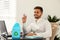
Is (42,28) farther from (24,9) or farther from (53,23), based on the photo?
(24,9)

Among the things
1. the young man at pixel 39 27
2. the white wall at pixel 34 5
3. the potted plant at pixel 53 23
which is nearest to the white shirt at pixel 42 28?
the young man at pixel 39 27

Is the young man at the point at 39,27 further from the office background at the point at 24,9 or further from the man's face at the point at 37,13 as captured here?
the office background at the point at 24,9

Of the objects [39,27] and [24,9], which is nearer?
[39,27]

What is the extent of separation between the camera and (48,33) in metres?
2.11

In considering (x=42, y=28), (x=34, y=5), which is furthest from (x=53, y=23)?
(x=34, y=5)

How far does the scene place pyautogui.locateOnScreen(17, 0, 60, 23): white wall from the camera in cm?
236

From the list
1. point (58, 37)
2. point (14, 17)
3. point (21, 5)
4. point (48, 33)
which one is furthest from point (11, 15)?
point (58, 37)

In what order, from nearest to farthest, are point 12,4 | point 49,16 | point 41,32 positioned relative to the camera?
point 41,32 → point 12,4 → point 49,16

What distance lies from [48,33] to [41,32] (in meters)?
0.12

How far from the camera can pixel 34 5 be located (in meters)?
2.42

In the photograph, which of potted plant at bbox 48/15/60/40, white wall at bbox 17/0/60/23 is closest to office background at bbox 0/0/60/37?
white wall at bbox 17/0/60/23

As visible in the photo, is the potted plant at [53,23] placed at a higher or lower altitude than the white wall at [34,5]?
lower

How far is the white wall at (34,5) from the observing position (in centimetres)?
236

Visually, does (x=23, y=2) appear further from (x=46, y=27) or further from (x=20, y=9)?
(x=46, y=27)
